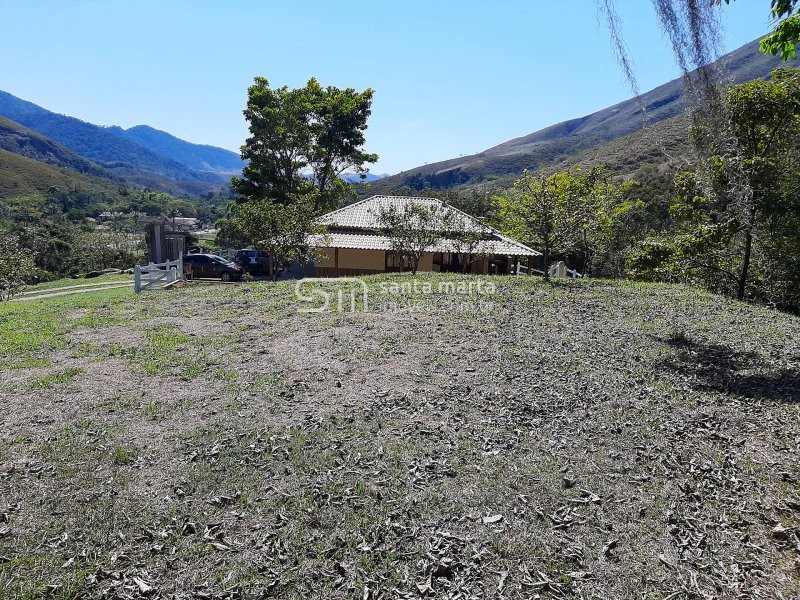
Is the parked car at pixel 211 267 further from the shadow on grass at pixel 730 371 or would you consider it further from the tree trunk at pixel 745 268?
the tree trunk at pixel 745 268

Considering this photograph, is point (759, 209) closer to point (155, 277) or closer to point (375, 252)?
point (375, 252)

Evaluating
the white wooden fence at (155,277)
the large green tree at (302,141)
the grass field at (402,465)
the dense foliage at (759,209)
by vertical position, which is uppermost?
the large green tree at (302,141)

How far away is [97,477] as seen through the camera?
15.3 feet

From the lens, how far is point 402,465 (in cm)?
497

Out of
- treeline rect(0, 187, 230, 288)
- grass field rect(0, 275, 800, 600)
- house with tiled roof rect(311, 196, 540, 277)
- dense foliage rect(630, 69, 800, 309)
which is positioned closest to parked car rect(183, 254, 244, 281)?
house with tiled roof rect(311, 196, 540, 277)

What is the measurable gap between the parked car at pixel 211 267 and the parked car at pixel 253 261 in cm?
164

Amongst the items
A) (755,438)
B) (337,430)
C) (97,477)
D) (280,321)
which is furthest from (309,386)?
(755,438)

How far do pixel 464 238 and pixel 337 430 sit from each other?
16.2 meters

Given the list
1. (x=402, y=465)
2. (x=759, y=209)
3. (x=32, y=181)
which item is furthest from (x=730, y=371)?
(x=32, y=181)

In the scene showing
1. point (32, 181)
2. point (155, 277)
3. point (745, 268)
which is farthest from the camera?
point (32, 181)

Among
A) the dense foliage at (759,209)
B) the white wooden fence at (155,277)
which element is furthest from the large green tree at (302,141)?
the dense foliage at (759,209)

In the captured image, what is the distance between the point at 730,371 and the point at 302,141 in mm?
32215

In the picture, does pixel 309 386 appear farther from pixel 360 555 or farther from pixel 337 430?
pixel 360 555

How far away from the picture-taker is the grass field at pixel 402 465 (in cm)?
349
